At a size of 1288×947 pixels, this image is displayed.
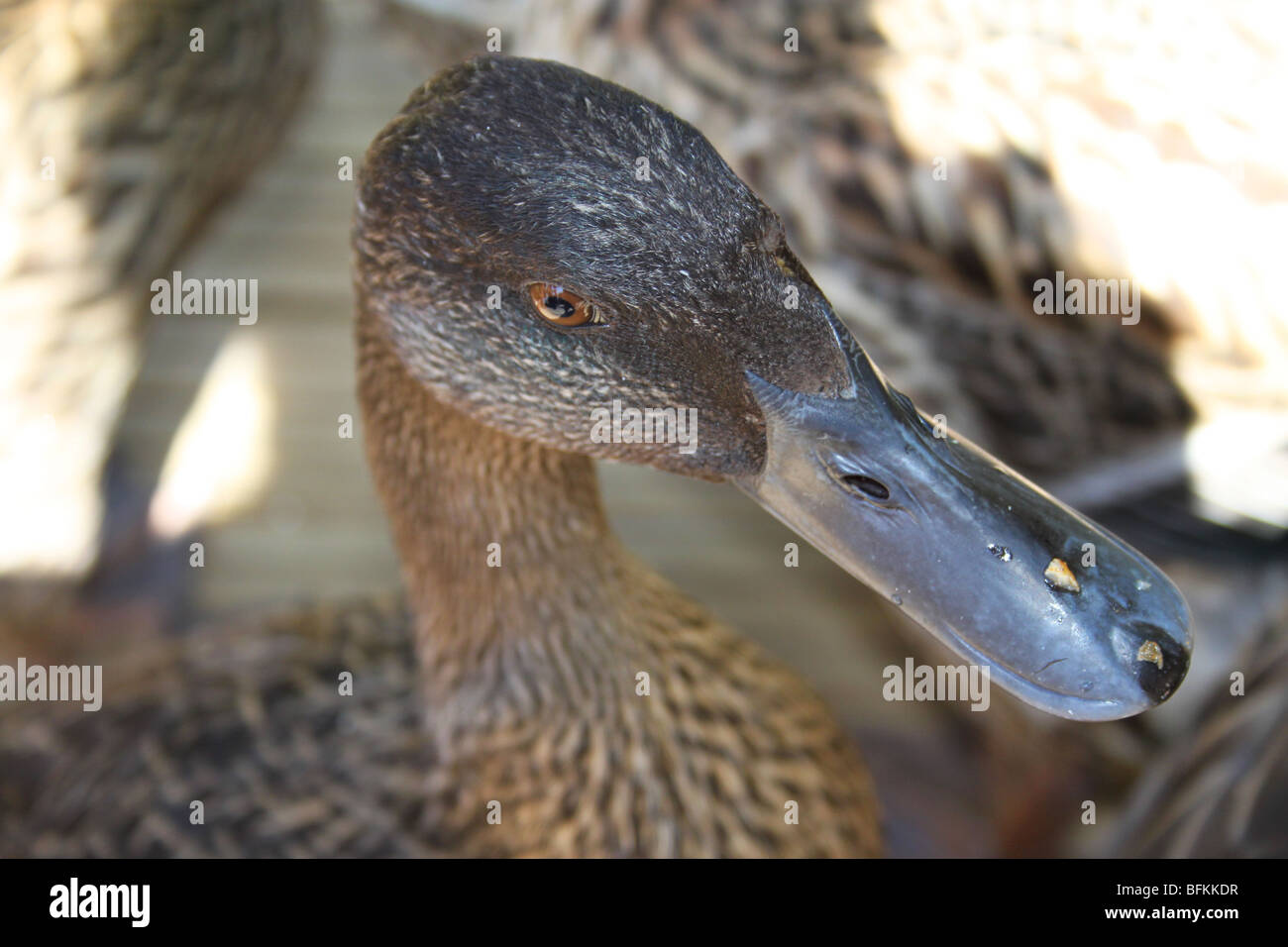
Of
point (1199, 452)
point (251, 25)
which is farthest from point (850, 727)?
point (251, 25)

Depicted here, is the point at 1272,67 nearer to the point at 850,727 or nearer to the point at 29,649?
the point at 850,727

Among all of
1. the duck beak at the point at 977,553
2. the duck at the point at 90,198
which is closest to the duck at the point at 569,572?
the duck beak at the point at 977,553

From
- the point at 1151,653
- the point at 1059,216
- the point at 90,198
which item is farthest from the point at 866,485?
the point at 90,198

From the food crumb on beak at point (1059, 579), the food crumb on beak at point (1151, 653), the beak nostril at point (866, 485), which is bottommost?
the food crumb on beak at point (1151, 653)

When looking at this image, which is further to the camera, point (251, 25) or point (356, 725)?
point (251, 25)

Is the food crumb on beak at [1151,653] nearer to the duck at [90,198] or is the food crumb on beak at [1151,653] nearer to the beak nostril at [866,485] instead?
the beak nostril at [866,485]
